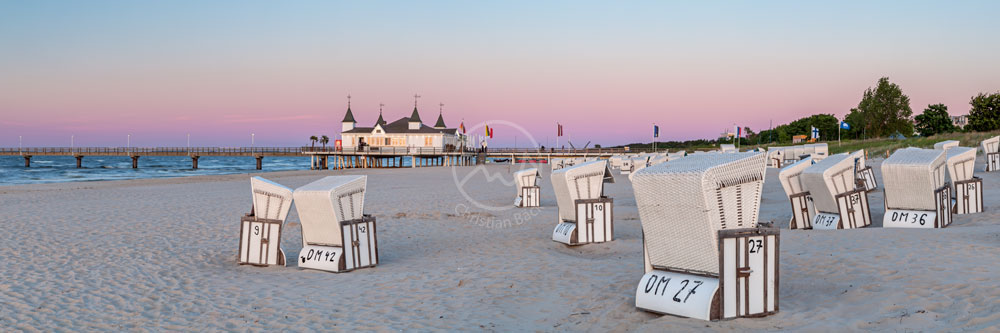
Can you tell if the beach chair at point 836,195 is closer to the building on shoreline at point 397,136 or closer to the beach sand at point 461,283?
the beach sand at point 461,283

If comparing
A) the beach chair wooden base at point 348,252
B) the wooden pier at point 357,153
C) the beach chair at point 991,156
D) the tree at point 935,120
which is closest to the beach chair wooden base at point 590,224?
the beach chair wooden base at point 348,252

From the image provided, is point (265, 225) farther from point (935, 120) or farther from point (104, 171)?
point (935, 120)

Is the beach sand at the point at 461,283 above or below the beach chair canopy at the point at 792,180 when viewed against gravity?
below

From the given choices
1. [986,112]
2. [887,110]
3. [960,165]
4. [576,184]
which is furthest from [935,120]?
[576,184]

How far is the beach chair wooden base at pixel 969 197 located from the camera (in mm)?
11141

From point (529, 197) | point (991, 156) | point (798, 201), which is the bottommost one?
point (529, 197)

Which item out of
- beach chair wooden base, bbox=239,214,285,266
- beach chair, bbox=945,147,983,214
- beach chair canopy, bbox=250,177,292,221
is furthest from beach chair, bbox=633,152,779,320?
beach chair, bbox=945,147,983,214

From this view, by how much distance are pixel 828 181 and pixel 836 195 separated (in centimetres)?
25

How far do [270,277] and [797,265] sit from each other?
5.93 meters

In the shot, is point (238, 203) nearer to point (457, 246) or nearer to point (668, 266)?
point (457, 246)

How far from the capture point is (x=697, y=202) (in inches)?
182

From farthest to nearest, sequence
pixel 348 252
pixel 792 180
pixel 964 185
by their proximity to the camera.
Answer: pixel 964 185 → pixel 792 180 → pixel 348 252

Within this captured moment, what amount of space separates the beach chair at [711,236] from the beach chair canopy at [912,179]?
5866 millimetres

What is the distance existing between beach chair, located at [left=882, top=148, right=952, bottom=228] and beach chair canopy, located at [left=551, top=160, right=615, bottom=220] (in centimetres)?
420
